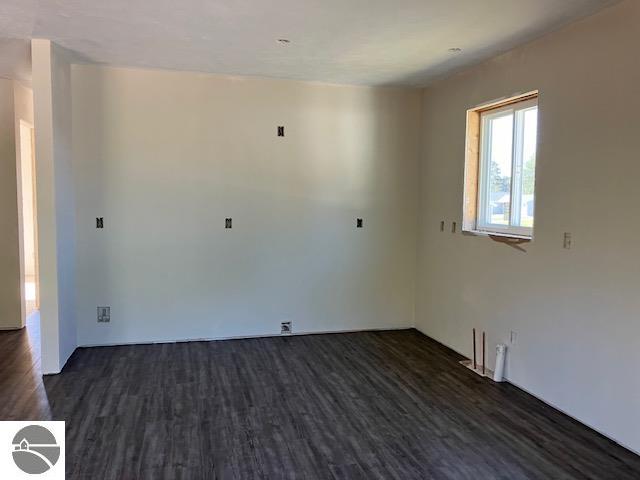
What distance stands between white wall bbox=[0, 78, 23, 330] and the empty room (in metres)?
0.02

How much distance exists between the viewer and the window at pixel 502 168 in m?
3.65

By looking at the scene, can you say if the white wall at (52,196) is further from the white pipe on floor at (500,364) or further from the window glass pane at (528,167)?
the window glass pane at (528,167)

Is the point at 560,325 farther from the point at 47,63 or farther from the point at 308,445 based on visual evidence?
the point at 47,63

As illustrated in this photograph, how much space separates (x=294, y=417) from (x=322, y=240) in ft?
7.07

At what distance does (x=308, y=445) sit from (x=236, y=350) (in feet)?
5.92

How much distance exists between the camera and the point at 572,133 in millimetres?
3088

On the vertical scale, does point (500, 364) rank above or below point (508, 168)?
below

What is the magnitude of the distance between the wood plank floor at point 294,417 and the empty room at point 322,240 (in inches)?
0.8

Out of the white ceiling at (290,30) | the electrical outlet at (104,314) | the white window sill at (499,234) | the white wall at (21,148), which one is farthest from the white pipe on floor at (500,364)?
the white wall at (21,148)

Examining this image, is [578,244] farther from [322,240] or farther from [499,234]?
[322,240]

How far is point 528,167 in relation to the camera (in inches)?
144

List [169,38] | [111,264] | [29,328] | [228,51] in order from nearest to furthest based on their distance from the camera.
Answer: [169,38] → [228,51] → [111,264] → [29,328]

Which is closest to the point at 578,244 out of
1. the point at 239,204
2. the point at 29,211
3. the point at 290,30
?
the point at 290,30

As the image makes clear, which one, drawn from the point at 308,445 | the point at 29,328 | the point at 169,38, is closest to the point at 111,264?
the point at 29,328
